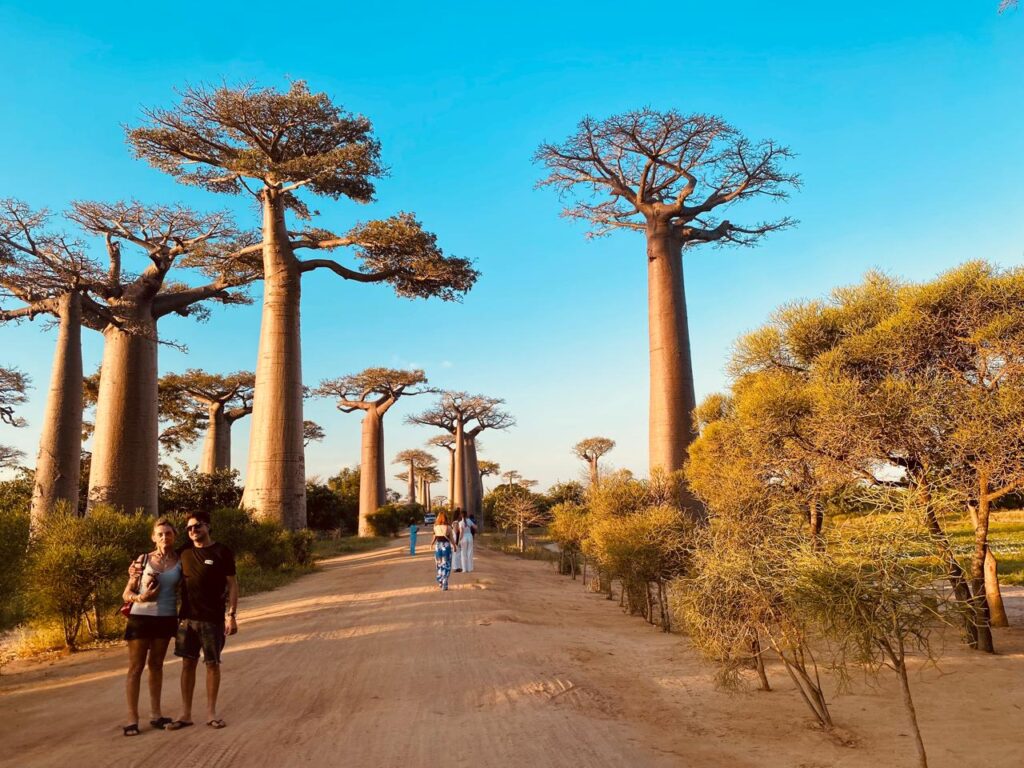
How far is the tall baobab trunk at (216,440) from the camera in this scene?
29.2m

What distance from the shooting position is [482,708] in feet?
15.9

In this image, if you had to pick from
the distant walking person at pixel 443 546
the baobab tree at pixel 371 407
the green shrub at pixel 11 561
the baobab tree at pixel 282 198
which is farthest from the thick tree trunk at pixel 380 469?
the green shrub at pixel 11 561

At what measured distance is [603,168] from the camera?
16.5m

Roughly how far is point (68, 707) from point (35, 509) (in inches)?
335

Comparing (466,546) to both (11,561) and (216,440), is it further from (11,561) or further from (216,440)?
(216,440)

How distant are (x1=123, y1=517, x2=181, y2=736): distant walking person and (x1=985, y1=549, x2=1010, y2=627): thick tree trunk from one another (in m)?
8.50

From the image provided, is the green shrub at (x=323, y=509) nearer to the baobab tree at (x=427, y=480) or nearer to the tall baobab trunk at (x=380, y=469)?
the tall baobab trunk at (x=380, y=469)

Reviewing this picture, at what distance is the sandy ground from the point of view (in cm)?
403

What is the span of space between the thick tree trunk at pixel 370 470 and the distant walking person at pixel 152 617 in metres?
26.6

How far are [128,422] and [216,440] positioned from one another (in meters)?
15.7

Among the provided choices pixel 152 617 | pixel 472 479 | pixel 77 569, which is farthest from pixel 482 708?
pixel 472 479

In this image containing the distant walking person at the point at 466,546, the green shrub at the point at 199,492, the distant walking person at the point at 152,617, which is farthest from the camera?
the green shrub at the point at 199,492

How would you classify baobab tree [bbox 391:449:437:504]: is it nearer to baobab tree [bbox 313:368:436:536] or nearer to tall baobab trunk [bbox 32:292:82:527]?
baobab tree [bbox 313:368:436:536]

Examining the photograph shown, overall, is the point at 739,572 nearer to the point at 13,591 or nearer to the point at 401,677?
the point at 401,677
